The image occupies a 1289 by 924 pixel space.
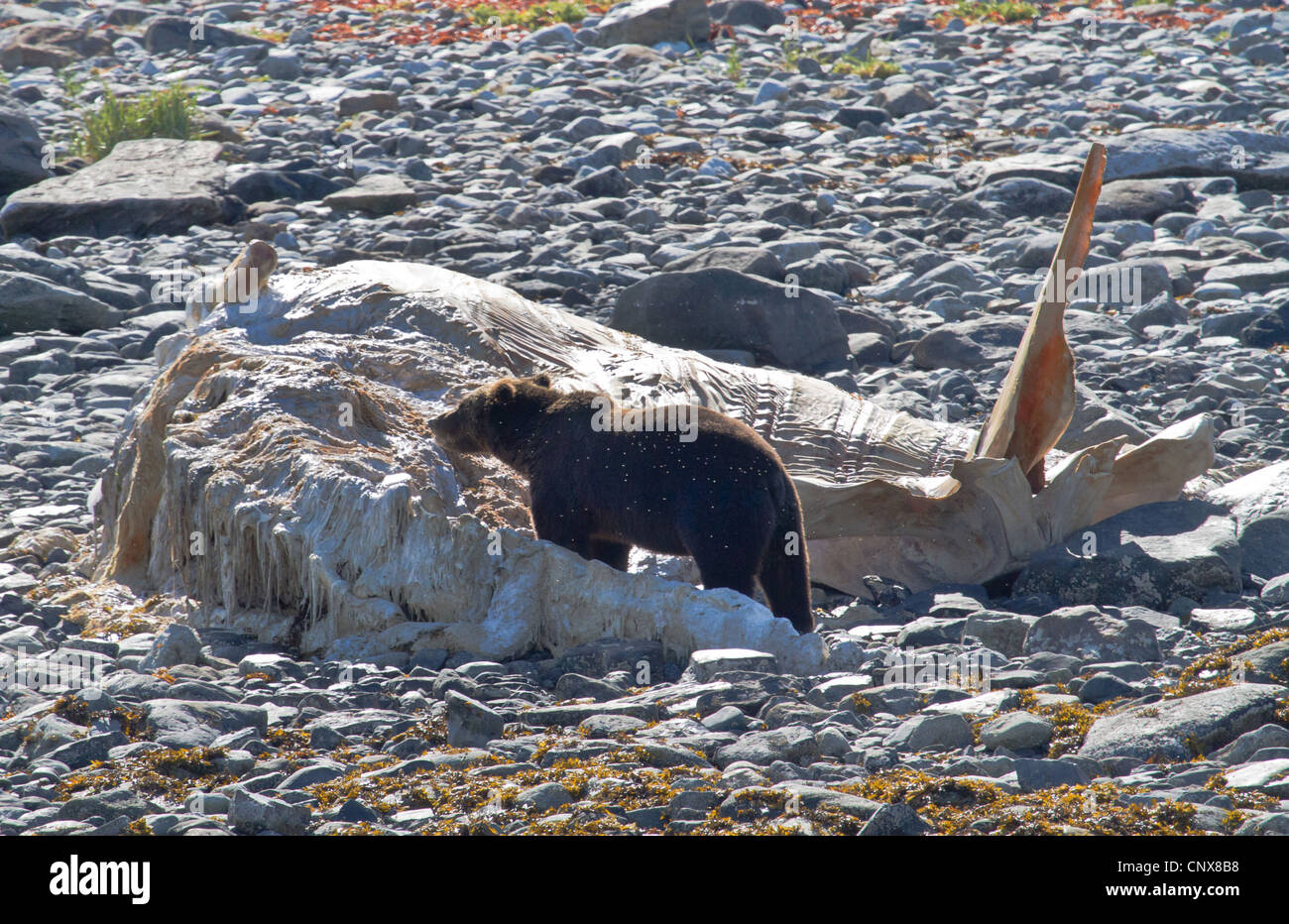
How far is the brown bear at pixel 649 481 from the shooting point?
519cm

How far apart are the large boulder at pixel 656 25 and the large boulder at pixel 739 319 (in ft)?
34.8

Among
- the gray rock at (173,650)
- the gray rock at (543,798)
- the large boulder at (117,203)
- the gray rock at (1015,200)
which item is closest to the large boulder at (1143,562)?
the gray rock at (543,798)

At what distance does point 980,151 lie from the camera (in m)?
14.2

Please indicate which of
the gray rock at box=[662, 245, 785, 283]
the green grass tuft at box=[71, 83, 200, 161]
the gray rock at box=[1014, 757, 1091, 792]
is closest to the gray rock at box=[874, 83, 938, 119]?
the gray rock at box=[662, 245, 785, 283]

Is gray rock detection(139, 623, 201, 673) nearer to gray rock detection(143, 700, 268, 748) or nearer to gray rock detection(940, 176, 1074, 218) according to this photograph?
gray rock detection(143, 700, 268, 748)

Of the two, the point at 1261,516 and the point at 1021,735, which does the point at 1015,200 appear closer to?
the point at 1261,516

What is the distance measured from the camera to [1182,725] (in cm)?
375

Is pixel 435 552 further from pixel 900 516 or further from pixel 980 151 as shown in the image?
pixel 980 151

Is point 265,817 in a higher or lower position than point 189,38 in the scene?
lower

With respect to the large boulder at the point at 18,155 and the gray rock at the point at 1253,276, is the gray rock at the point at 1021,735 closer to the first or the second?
the gray rock at the point at 1253,276

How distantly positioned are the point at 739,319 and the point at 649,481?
4250 mm

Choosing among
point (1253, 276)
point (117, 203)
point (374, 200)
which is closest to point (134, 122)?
point (117, 203)
